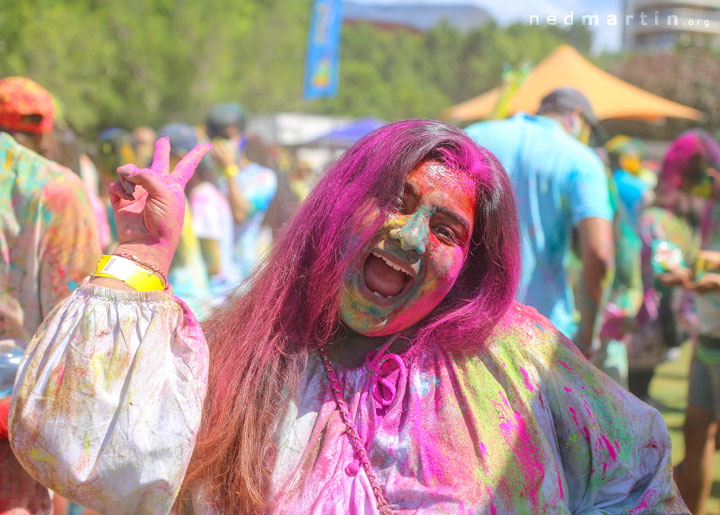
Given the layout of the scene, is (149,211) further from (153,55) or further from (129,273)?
(153,55)

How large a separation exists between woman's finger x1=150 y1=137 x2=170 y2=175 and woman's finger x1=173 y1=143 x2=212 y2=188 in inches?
0.9

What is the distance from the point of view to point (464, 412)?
5.67 feet

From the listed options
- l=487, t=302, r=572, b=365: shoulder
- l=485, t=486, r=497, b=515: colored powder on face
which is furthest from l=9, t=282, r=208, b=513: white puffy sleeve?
l=487, t=302, r=572, b=365: shoulder

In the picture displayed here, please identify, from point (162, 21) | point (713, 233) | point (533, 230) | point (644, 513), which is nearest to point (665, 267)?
point (713, 233)

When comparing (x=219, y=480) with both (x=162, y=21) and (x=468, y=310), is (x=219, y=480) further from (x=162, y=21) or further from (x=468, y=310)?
(x=162, y=21)

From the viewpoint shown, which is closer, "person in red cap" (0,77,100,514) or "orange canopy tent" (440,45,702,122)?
"person in red cap" (0,77,100,514)

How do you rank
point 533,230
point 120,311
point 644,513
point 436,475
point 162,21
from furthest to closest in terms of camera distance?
point 162,21, point 533,230, point 644,513, point 436,475, point 120,311

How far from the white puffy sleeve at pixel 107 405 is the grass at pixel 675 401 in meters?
3.75

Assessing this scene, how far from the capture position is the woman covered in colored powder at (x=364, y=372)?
145cm

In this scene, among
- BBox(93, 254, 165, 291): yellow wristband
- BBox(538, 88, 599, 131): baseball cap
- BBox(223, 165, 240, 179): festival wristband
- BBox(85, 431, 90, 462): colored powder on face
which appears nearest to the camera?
BBox(85, 431, 90, 462): colored powder on face

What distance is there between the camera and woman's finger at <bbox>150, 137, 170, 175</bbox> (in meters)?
1.61

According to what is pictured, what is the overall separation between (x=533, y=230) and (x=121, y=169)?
7.80 feet

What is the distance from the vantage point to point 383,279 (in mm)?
1765

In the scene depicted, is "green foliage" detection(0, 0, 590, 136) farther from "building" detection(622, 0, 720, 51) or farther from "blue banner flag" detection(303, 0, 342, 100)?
"building" detection(622, 0, 720, 51)
